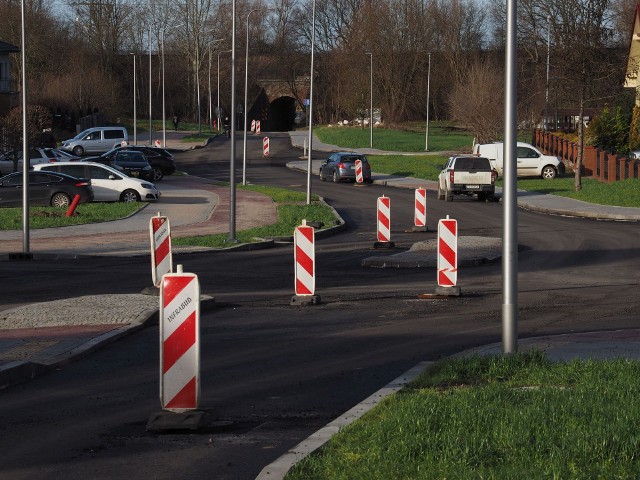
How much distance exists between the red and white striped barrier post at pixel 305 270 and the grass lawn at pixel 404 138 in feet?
186

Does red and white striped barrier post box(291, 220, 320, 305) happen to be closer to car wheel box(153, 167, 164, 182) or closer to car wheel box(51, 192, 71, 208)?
car wheel box(51, 192, 71, 208)

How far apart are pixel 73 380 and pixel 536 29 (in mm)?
79671

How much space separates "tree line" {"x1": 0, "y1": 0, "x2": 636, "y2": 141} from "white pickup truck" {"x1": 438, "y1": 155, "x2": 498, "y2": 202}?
2998 centimetres

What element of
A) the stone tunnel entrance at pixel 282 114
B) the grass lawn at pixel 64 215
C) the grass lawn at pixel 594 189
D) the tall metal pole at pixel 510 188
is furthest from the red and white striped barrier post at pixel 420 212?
the stone tunnel entrance at pixel 282 114

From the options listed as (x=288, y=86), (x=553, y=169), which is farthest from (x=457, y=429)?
(x=288, y=86)

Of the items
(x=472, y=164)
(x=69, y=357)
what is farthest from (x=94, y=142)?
(x=69, y=357)

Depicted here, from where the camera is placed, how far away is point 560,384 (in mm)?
9219

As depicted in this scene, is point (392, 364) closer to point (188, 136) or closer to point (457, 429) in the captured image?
point (457, 429)

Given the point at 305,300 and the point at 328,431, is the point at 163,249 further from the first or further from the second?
the point at 328,431

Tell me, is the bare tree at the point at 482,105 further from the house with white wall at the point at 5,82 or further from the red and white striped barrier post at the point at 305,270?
the red and white striped barrier post at the point at 305,270

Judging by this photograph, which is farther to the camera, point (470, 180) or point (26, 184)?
point (470, 180)

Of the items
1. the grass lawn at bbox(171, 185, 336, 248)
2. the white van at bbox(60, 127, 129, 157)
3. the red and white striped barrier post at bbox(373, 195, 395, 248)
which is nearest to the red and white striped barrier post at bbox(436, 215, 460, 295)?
the red and white striped barrier post at bbox(373, 195, 395, 248)

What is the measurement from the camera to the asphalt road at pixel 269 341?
317 inches

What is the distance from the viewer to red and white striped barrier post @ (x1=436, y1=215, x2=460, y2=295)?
17.0 m
